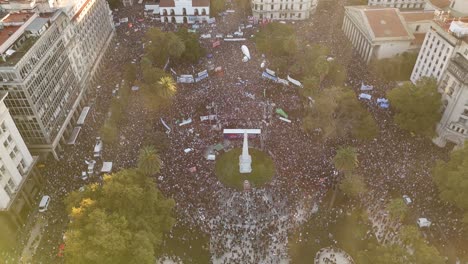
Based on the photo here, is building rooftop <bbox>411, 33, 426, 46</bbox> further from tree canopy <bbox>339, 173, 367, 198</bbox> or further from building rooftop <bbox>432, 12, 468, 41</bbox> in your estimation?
tree canopy <bbox>339, 173, 367, 198</bbox>

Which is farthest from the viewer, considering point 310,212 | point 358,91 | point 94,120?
point 358,91

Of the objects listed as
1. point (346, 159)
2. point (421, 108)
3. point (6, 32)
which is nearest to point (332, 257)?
point (346, 159)

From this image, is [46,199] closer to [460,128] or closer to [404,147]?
[404,147]

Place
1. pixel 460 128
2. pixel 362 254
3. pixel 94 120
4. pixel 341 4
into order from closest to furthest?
pixel 362 254, pixel 460 128, pixel 94 120, pixel 341 4

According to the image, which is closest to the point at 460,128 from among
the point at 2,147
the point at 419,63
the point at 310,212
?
the point at 419,63

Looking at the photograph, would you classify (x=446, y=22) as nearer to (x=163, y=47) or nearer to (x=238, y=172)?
(x=238, y=172)

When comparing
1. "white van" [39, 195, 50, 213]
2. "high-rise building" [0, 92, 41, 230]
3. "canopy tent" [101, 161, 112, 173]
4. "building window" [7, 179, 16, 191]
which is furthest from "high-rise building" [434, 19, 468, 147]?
"building window" [7, 179, 16, 191]
